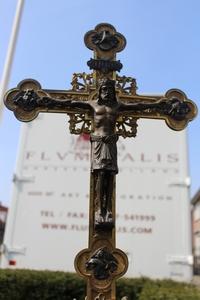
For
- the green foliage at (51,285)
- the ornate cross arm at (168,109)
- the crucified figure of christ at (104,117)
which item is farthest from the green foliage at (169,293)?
the crucified figure of christ at (104,117)

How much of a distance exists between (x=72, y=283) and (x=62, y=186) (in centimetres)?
266

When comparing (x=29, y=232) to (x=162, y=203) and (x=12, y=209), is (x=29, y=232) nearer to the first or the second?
(x=12, y=209)

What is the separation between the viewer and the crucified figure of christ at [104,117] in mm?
3762

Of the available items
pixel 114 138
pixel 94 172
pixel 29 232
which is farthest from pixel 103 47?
pixel 29 232

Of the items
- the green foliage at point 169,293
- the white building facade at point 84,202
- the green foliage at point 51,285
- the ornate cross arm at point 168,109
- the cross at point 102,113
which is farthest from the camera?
the white building facade at point 84,202

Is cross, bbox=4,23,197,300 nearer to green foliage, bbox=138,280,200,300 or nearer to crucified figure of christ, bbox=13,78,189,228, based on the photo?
crucified figure of christ, bbox=13,78,189,228

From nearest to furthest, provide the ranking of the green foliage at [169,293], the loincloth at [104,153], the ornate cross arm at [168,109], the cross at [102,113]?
1. the cross at [102,113]
2. the loincloth at [104,153]
3. the ornate cross arm at [168,109]
4. the green foliage at [169,293]

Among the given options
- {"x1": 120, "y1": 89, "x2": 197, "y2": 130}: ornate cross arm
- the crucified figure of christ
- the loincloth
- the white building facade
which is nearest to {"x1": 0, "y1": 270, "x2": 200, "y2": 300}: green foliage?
the white building facade

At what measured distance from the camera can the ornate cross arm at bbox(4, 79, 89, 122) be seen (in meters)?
4.18

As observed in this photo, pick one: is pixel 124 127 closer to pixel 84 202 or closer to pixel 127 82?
pixel 127 82

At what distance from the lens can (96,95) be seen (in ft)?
13.7

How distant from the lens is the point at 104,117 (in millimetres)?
3932

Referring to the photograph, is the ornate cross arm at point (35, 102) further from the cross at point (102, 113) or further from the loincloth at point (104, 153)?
the loincloth at point (104, 153)

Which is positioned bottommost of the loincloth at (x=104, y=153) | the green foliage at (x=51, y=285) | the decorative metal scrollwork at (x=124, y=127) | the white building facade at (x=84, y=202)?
the green foliage at (x=51, y=285)
